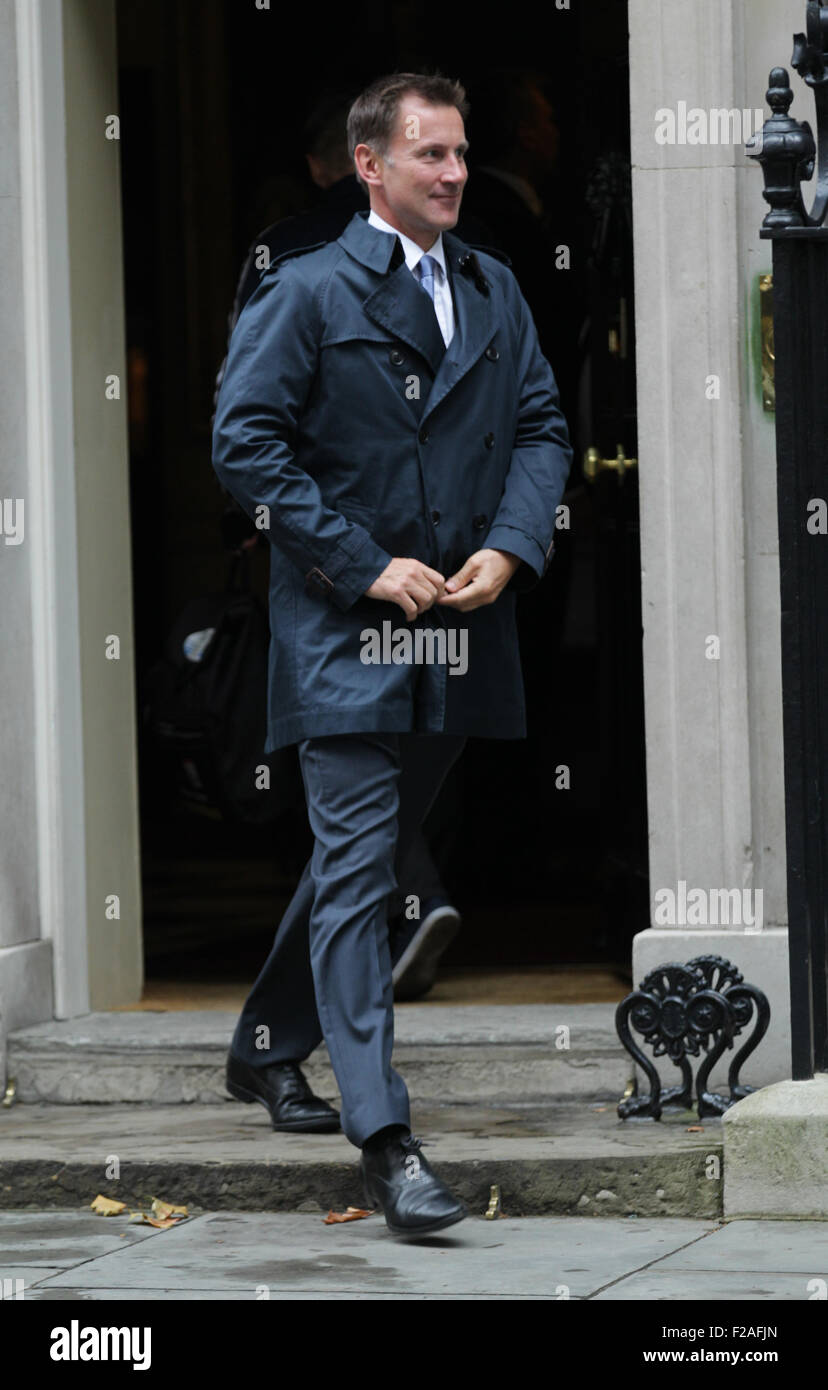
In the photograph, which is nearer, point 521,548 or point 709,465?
point 521,548

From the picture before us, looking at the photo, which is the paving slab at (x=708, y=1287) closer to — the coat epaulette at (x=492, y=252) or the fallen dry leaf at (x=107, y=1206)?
the fallen dry leaf at (x=107, y=1206)

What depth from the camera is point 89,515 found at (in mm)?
6434

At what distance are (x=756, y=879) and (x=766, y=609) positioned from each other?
617 mm

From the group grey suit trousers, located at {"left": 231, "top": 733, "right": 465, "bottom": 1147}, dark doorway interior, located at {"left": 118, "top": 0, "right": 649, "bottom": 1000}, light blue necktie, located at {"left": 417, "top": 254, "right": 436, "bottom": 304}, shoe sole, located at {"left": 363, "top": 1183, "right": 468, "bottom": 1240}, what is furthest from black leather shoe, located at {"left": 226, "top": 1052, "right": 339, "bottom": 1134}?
light blue necktie, located at {"left": 417, "top": 254, "right": 436, "bottom": 304}

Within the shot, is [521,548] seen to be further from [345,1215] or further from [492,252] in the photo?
[345,1215]

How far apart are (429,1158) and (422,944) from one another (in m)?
1.28

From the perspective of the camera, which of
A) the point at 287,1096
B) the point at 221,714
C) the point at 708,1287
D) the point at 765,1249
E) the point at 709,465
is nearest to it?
the point at 708,1287

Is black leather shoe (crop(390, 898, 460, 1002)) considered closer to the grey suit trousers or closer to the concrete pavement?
the grey suit trousers

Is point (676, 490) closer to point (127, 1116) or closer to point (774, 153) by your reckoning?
point (774, 153)

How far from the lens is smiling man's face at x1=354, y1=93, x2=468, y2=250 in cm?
497

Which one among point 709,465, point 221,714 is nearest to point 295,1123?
point 221,714

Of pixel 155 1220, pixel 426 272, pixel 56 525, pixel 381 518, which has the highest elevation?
pixel 426 272

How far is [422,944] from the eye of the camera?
251 inches

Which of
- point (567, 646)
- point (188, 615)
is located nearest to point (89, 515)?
point (188, 615)
